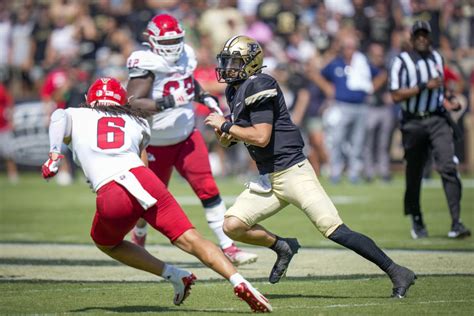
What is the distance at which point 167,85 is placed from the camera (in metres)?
9.53

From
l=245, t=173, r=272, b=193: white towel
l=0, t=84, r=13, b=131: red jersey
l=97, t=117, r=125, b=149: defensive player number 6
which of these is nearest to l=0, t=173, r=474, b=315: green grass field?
l=245, t=173, r=272, b=193: white towel

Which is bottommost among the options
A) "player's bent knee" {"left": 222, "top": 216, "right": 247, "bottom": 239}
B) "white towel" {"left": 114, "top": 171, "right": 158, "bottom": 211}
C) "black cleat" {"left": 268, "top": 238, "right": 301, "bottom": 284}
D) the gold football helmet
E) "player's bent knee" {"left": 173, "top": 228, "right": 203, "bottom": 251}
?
→ "black cleat" {"left": 268, "top": 238, "right": 301, "bottom": 284}

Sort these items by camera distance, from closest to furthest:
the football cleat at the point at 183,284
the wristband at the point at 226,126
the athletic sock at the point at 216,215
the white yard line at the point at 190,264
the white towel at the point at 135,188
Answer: the white towel at the point at 135,188, the football cleat at the point at 183,284, the wristband at the point at 226,126, the white yard line at the point at 190,264, the athletic sock at the point at 216,215

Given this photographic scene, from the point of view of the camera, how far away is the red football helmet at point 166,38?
939cm

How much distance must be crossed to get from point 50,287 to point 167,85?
8.09 ft

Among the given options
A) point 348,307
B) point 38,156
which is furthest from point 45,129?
point 348,307

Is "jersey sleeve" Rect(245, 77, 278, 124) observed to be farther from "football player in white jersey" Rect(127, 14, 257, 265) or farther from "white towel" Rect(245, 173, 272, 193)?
"football player in white jersey" Rect(127, 14, 257, 265)

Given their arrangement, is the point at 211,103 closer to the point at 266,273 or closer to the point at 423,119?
the point at 266,273

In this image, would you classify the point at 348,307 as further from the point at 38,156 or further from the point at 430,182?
the point at 38,156

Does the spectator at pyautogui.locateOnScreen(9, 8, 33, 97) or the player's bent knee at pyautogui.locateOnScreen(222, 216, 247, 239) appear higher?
the player's bent knee at pyautogui.locateOnScreen(222, 216, 247, 239)

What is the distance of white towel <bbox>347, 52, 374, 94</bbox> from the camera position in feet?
59.2

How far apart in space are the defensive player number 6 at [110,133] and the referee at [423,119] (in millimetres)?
4567

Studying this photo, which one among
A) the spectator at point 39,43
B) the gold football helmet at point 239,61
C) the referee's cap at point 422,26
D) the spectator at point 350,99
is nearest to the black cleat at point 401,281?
the gold football helmet at point 239,61

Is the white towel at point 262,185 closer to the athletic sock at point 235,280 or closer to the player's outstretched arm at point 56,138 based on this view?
the athletic sock at point 235,280
